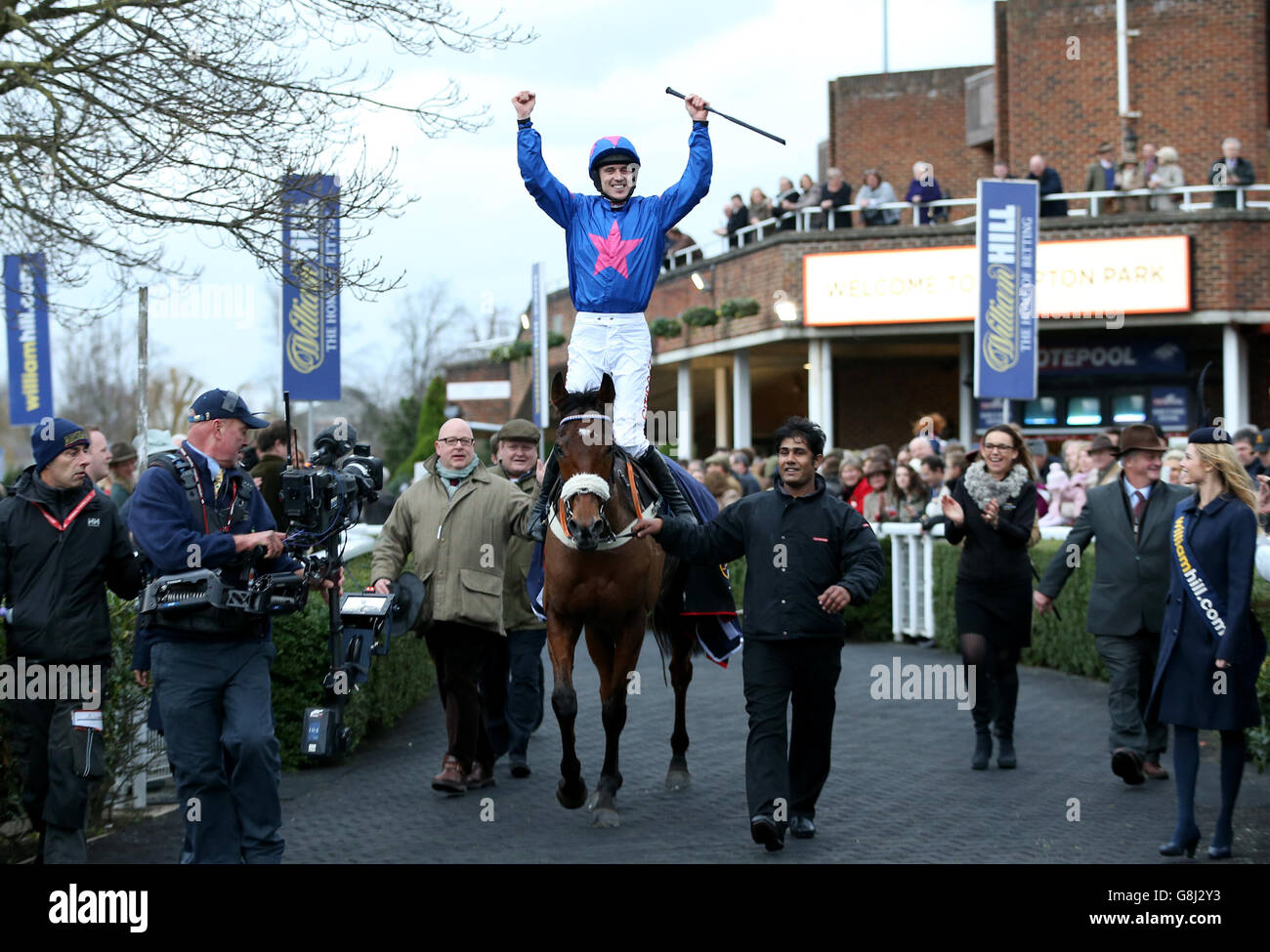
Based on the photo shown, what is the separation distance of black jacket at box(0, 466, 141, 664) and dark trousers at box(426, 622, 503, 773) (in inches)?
86.6

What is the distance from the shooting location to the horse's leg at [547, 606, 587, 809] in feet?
25.3

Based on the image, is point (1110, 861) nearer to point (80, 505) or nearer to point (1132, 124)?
point (80, 505)

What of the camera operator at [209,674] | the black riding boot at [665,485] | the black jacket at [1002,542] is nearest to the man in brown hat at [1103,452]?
the black jacket at [1002,542]

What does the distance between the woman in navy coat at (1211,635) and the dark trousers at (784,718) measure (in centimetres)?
156

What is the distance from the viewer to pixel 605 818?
761 centimetres

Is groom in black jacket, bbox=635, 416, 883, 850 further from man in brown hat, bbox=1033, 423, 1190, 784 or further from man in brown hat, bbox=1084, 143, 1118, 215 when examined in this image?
man in brown hat, bbox=1084, 143, 1118, 215

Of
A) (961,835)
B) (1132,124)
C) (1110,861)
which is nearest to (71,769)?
(961,835)

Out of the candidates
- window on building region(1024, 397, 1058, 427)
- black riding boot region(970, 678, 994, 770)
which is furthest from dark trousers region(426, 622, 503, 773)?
window on building region(1024, 397, 1058, 427)

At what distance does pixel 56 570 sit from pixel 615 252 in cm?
315

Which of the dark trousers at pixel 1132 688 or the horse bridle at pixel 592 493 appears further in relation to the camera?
the dark trousers at pixel 1132 688

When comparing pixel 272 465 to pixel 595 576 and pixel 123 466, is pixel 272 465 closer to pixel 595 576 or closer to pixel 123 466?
pixel 595 576

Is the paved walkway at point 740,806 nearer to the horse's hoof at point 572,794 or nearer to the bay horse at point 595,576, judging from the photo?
the horse's hoof at point 572,794

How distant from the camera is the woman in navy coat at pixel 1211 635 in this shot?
6.72m

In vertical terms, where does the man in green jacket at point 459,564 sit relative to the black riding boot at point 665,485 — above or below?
below
